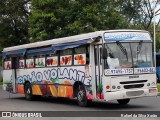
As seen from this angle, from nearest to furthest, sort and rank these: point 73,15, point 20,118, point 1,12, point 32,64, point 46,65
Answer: point 20,118 → point 46,65 → point 32,64 → point 73,15 → point 1,12

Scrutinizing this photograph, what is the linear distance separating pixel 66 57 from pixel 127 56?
3439 millimetres

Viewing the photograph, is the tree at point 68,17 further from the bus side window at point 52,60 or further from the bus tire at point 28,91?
the bus side window at point 52,60

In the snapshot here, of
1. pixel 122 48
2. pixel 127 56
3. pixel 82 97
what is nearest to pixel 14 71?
pixel 82 97

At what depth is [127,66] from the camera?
1727 cm

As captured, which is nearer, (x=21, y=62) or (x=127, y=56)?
(x=127, y=56)

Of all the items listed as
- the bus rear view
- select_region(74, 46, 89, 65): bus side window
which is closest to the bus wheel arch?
select_region(74, 46, 89, 65): bus side window

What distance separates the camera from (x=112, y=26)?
125 feet

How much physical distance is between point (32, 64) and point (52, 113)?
7149mm

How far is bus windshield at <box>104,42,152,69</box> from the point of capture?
17156 millimetres

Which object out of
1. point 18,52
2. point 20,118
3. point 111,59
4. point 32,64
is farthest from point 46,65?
point 20,118

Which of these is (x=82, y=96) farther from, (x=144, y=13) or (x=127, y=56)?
(x=144, y=13)

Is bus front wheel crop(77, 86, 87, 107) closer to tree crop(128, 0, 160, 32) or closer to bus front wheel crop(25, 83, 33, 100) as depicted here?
bus front wheel crop(25, 83, 33, 100)

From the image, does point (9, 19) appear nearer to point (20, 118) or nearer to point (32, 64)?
point (32, 64)

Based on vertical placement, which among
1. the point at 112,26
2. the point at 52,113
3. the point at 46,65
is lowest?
the point at 52,113
